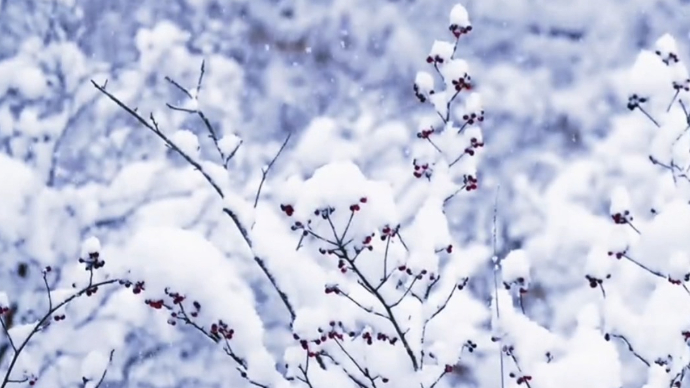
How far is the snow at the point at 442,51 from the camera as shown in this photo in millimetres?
3230

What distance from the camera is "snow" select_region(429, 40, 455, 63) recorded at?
323 cm

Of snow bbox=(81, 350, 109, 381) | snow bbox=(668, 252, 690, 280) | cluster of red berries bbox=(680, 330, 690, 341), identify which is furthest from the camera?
snow bbox=(81, 350, 109, 381)

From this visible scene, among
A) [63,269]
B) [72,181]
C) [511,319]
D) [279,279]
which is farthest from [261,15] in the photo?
[511,319]

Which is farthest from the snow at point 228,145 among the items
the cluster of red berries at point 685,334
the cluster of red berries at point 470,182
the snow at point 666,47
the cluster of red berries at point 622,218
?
the cluster of red berries at point 685,334

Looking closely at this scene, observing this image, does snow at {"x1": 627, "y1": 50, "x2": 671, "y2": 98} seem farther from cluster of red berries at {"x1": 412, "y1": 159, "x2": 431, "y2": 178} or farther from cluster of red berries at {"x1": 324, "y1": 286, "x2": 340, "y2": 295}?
cluster of red berries at {"x1": 324, "y1": 286, "x2": 340, "y2": 295}

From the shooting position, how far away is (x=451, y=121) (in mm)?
3490

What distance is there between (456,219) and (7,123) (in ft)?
9.71

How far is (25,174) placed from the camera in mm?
5090

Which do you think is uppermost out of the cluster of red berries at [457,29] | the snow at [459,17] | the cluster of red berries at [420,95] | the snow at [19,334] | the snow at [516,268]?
the snow at [459,17]

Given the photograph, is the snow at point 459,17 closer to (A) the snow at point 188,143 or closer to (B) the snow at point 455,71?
(B) the snow at point 455,71

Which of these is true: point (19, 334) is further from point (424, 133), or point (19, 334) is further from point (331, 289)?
point (424, 133)

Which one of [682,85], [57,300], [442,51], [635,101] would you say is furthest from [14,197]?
[682,85]

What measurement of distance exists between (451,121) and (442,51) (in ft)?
1.20

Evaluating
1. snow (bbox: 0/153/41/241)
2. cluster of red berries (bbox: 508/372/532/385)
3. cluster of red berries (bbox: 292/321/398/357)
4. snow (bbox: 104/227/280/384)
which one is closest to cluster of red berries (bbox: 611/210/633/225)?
cluster of red berries (bbox: 508/372/532/385)
